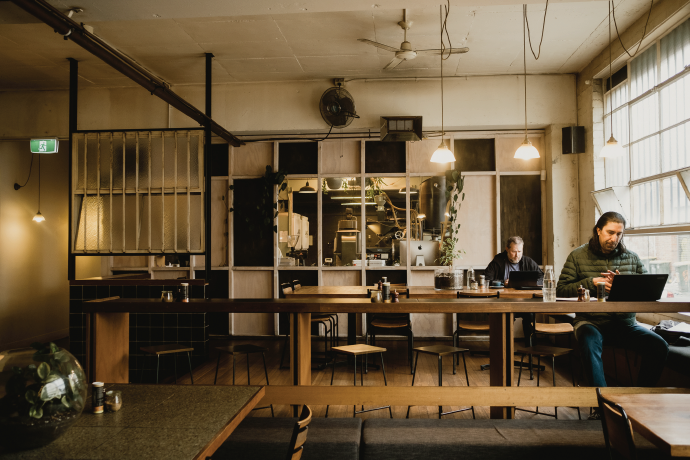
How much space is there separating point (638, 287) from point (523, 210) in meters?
3.96

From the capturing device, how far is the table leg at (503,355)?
3.27 m

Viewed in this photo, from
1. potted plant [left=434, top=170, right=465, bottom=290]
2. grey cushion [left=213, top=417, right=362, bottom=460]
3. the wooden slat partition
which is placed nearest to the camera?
grey cushion [left=213, top=417, right=362, bottom=460]

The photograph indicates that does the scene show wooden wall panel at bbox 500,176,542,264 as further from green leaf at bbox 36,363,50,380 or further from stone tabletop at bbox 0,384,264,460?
green leaf at bbox 36,363,50,380

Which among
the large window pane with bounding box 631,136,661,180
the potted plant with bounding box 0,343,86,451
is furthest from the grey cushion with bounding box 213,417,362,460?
the large window pane with bounding box 631,136,661,180

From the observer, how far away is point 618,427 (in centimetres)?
177

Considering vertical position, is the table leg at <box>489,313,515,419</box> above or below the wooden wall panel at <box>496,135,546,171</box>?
below

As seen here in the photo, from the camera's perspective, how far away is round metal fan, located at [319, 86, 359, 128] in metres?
6.78

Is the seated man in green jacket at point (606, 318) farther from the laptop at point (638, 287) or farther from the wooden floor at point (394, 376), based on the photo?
the wooden floor at point (394, 376)

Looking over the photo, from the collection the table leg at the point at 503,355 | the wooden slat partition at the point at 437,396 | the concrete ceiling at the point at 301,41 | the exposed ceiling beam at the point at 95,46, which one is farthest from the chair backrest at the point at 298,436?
the exposed ceiling beam at the point at 95,46

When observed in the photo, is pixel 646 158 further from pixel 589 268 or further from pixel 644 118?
pixel 589 268

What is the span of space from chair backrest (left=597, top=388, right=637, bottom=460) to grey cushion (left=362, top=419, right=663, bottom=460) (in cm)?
69

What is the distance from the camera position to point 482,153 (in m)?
7.20

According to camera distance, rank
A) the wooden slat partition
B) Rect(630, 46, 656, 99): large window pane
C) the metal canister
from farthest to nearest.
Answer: Rect(630, 46, 656, 99): large window pane → the wooden slat partition → the metal canister

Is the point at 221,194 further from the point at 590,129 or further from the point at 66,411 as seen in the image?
the point at 66,411
